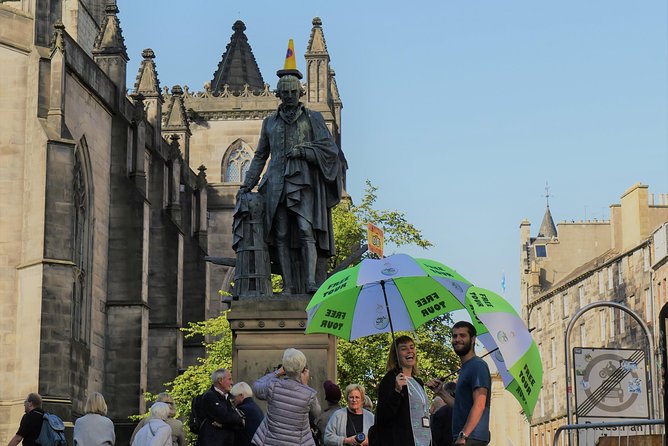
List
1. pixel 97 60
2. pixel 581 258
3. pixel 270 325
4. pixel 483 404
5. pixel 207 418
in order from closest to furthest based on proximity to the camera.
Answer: pixel 483 404
pixel 207 418
pixel 270 325
pixel 97 60
pixel 581 258

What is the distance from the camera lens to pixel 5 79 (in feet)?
105

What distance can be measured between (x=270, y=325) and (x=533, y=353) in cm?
424

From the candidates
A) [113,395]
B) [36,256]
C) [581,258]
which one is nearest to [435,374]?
[113,395]

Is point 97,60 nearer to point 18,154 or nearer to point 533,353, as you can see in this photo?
point 18,154

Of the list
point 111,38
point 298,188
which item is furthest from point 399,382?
point 111,38

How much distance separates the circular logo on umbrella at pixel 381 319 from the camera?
1130 cm

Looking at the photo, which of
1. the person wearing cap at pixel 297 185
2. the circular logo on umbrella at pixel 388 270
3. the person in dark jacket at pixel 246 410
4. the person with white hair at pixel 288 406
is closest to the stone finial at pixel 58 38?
the person wearing cap at pixel 297 185

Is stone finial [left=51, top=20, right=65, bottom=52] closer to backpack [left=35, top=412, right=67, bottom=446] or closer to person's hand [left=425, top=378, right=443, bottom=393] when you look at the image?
backpack [left=35, top=412, right=67, bottom=446]

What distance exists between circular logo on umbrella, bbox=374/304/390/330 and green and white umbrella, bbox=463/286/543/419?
162 centimetres

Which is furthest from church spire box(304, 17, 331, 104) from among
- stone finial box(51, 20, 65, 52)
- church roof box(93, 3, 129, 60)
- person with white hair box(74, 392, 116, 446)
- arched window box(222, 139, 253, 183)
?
person with white hair box(74, 392, 116, 446)

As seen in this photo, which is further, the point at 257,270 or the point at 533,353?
the point at 257,270

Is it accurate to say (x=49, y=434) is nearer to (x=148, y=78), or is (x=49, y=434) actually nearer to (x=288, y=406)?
(x=288, y=406)

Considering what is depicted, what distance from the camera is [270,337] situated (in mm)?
13438

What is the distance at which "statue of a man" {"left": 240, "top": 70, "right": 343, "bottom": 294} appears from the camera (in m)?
13.8
